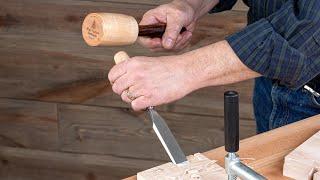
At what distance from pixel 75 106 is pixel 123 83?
1.31 m

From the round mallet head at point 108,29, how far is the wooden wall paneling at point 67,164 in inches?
53.1

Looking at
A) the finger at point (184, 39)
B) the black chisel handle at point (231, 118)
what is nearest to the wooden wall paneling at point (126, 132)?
the finger at point (184, 39)

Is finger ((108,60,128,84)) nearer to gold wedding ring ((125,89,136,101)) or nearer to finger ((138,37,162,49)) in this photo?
gold wedding ring ((125,89,136,101))

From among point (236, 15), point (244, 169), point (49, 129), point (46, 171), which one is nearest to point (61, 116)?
point (49, 129)

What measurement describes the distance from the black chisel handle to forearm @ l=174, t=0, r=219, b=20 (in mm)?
576

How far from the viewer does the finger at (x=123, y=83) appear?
1.18 meters

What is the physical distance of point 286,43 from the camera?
1128mm

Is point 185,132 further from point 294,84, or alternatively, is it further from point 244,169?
point 244,169

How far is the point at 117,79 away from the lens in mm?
1198

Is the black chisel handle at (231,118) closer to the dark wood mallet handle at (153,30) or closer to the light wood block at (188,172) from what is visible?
the light wood block at (188,172)

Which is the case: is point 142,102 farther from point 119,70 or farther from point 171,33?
point 171,33

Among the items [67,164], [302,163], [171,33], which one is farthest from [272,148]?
[67,164]

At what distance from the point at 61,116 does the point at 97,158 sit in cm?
21

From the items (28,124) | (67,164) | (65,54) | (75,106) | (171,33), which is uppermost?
(171,33)
